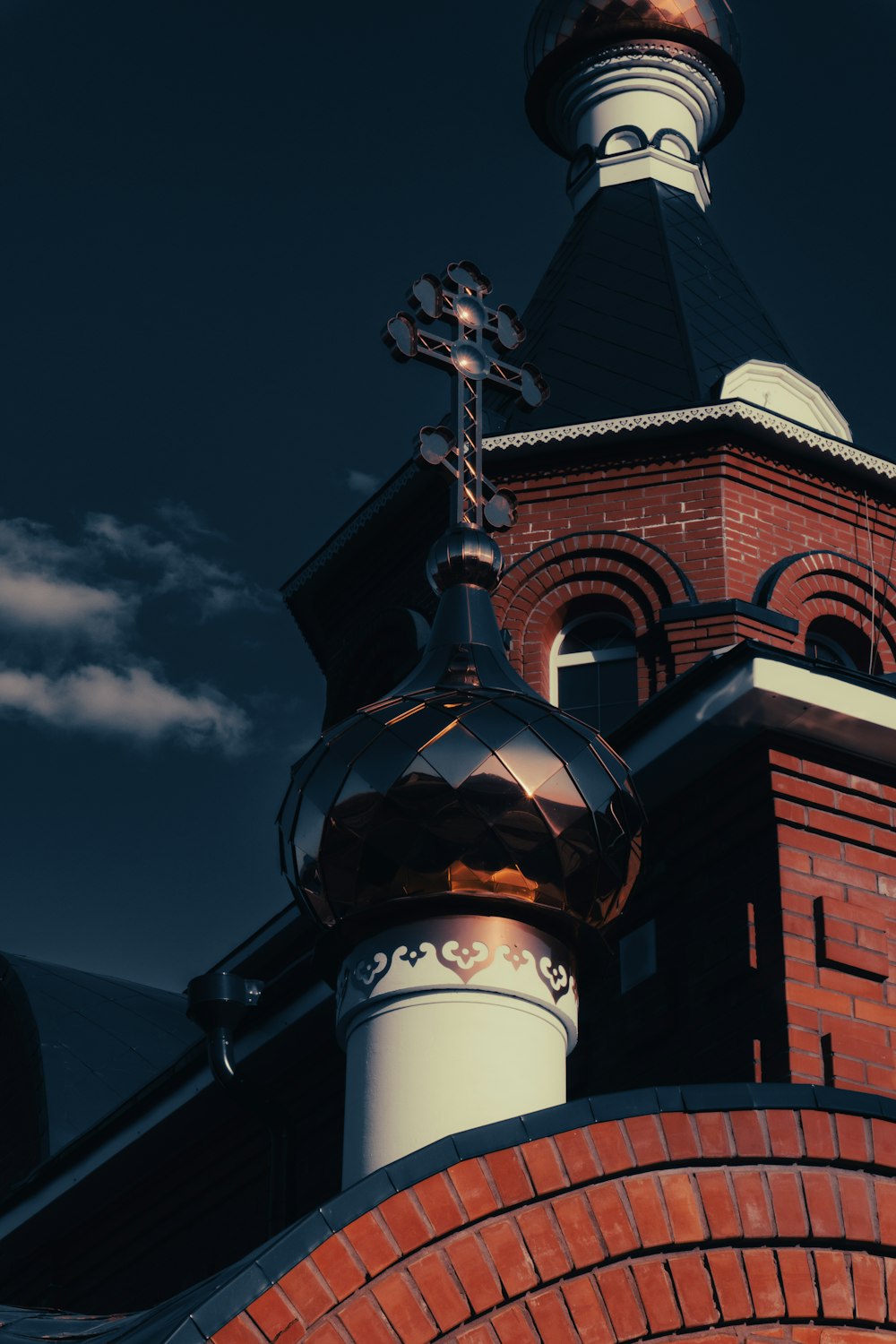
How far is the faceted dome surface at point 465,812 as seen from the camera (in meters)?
6.95

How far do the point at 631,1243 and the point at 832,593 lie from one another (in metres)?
7.60

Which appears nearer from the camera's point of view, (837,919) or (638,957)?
(837,919)

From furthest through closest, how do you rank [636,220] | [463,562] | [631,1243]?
[636,220] < [463,562] < [631,1243]

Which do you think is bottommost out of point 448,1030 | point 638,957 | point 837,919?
point 448,1030

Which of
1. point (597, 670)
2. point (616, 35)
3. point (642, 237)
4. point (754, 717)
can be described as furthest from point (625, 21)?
point (754, 717)

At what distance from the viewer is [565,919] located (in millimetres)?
7008

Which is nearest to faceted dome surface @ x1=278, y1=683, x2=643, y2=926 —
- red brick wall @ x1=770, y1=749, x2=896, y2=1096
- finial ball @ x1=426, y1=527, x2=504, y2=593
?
finial ball @ x1=426, y1=527, x2=504, y2=593

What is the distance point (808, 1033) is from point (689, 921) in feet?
2.94

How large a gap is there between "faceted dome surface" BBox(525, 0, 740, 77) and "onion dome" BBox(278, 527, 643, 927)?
10854 millimetres

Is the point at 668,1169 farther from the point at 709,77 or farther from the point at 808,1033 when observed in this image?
the point at 709,77

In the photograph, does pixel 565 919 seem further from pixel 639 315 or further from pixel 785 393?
pixel 639 315

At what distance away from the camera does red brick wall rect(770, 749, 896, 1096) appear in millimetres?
8039

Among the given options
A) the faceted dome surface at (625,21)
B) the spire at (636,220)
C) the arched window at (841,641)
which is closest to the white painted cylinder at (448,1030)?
the arched window at (841,641)

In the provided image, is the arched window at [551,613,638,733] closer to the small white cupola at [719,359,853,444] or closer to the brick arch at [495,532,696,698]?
the brick arch at [495,532,696,698]
